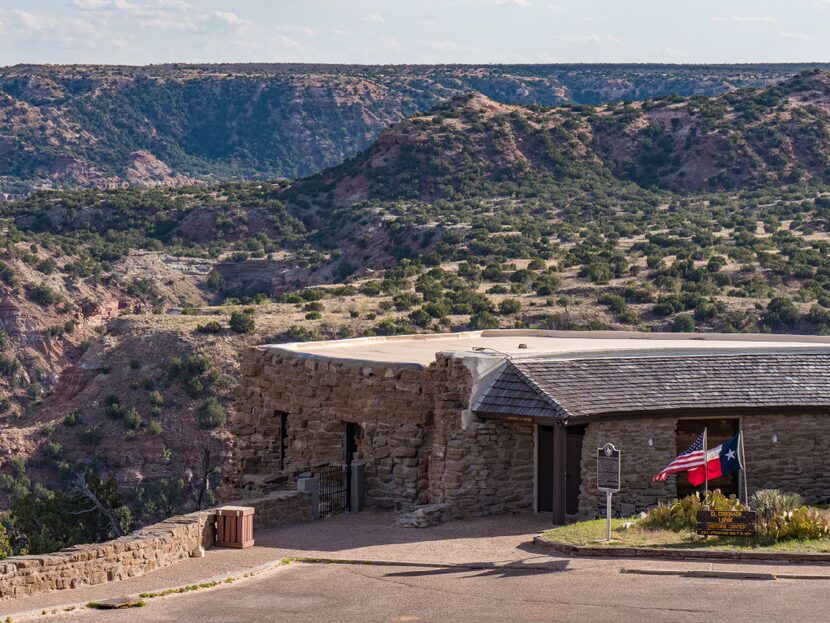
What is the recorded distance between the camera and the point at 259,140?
159875 mm

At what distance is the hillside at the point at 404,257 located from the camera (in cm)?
5309

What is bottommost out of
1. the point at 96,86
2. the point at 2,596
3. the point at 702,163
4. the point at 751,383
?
the point at 2,596

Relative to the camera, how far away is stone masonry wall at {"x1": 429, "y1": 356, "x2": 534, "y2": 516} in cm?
2270

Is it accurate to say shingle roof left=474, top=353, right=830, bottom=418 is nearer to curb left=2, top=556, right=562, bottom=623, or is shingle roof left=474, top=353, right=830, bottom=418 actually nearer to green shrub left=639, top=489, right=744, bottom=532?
green shrub left=639, top=489, right=744, bottom=532

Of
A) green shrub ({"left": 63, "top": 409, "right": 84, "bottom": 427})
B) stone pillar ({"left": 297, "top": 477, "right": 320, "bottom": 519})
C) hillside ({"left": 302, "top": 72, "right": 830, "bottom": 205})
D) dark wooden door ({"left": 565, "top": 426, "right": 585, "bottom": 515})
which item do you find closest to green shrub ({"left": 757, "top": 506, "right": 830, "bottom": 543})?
dark wooden door ({"left": 565, "top": 426, "right": 585, "bottom": 515})

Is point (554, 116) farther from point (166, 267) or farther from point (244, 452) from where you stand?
point (244, 452)

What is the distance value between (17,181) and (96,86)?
2811 cm

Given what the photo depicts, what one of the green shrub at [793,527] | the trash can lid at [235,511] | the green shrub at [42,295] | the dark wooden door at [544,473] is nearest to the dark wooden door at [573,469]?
the dark wooden door at [544,473]

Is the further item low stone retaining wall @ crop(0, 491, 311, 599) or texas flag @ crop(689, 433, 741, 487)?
texas flag @ crop(689, 433, 741, 487)

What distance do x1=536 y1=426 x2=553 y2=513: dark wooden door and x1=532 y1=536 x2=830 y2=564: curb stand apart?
13.0ft

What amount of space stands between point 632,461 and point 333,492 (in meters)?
5.10

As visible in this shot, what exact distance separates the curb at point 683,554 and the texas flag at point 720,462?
2.56 metres

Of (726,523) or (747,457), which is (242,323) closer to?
(747,457)

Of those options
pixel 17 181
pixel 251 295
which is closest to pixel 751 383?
pixel 251 295
